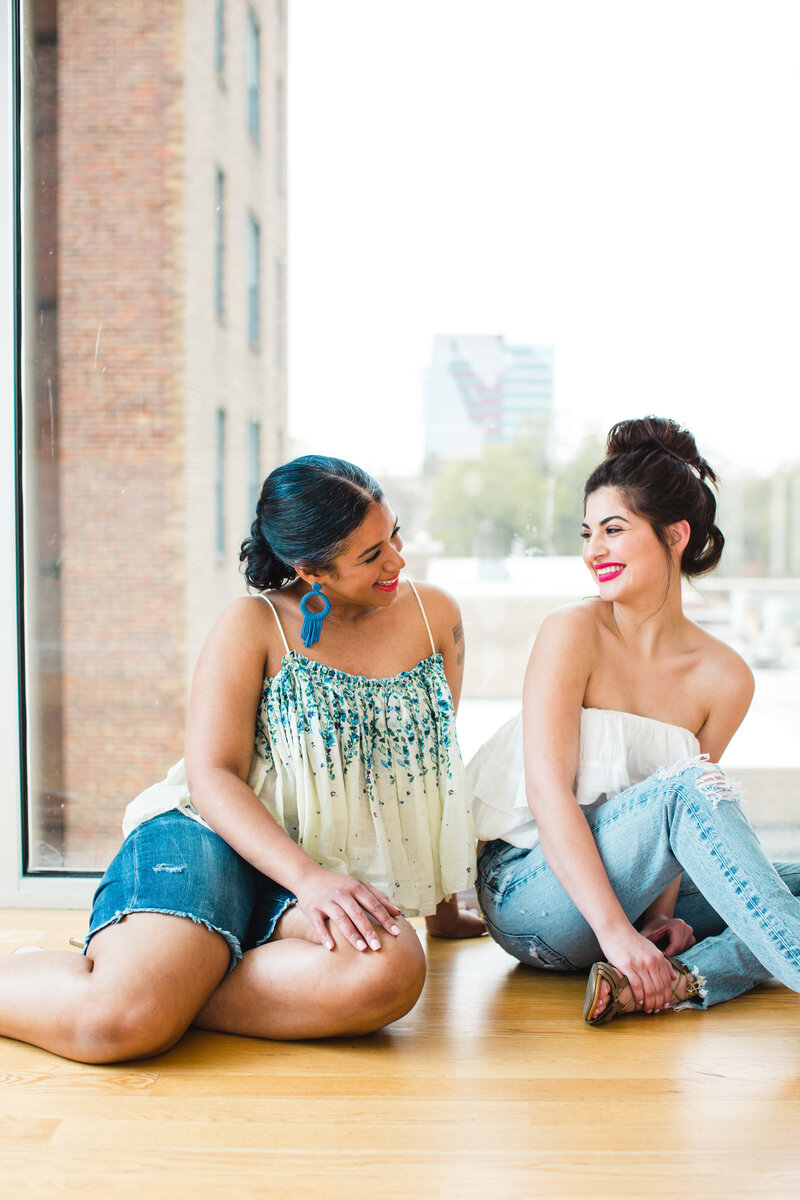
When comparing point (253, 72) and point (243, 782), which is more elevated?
point (253, 72)

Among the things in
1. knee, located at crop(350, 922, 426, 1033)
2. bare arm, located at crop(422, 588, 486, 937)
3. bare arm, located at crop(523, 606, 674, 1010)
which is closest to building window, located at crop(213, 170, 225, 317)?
bare arm, located at crop(422, 588, 486, 937)

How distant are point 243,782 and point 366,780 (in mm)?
226

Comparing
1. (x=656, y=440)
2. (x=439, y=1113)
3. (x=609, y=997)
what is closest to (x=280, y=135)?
(x=656, y=440)

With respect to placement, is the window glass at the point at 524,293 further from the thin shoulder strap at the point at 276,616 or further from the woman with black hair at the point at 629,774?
the thin shoulder strap at the point at 276,616

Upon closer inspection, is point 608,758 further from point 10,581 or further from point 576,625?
point 10,581

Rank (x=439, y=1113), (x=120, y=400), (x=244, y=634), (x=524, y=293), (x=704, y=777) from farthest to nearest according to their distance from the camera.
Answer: (x=524, y=293) → (x=120, y=400) → (x=244, y=634) → (x=704, y=777) → (x=439, y=1113)

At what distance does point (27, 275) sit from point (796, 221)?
6.54 feet

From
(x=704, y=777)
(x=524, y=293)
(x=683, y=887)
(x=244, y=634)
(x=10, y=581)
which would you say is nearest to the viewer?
(x=704, y=777)

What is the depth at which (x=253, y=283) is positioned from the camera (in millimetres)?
2623

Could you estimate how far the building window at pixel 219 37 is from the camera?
8.25 feet

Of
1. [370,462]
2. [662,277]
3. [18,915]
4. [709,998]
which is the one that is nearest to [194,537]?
[370,462]

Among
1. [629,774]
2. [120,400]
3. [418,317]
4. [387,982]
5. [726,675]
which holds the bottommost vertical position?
[387,982]

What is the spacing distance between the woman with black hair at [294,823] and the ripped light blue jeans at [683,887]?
127 mm

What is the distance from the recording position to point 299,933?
156 centimetres
